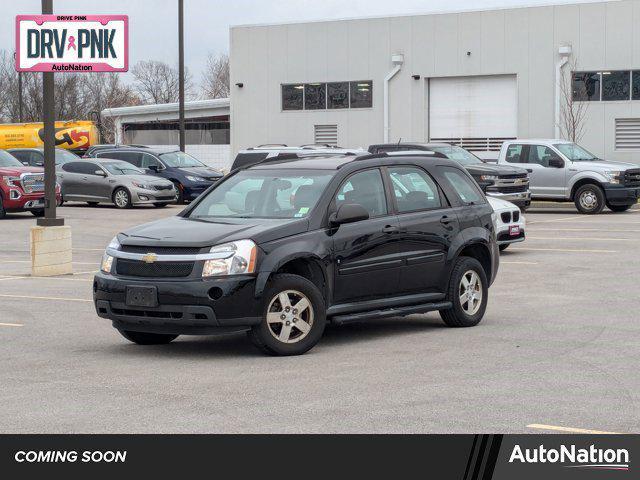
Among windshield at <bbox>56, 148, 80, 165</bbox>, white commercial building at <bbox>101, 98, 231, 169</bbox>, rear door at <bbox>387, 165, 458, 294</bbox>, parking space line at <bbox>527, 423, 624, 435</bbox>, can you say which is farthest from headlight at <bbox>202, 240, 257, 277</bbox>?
white commercial building at <bbox>101, 98, 231, 169</bbox>

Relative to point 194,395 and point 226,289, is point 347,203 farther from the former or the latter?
point 194,395

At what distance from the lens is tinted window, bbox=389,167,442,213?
11.6 metres

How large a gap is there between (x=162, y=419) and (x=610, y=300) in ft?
24.9

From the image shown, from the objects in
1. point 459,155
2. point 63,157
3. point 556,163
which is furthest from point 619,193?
point 63,157

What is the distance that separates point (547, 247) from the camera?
21203 mm

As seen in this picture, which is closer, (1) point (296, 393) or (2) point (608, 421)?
(2) point (608, 421)

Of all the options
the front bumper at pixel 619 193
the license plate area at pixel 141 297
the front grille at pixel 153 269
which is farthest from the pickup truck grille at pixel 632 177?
the license plate area at pixel 141 297

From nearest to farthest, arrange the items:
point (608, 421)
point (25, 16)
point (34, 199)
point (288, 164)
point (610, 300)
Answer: point (608, 421), point (288, 164), point (610, 300), point (25, 16), point (34, 199)

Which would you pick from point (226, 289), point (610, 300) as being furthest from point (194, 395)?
point (610, 300)

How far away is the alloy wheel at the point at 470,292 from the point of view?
11984mm

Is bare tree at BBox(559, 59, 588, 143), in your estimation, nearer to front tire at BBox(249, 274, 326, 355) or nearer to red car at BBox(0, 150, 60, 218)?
red car at BBox(0, 150, 60, 218)

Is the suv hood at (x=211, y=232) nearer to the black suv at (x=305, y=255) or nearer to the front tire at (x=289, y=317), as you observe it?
the black suv at (x=305, y=255)

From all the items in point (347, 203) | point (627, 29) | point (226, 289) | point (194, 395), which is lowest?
point (194, 395)

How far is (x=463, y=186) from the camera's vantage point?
12477 mm
